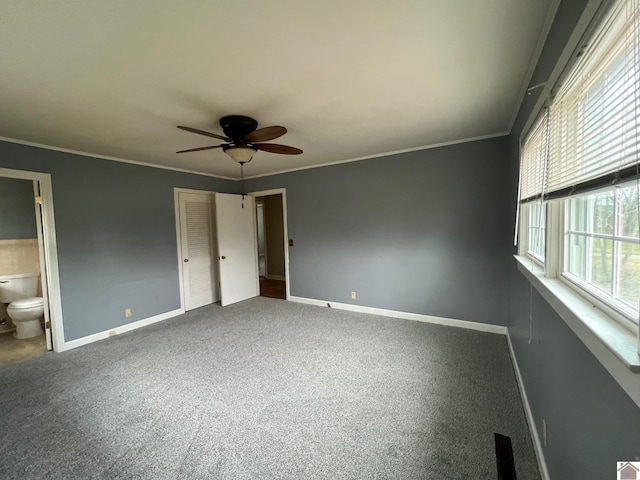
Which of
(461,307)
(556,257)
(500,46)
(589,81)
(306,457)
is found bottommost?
(306,457)

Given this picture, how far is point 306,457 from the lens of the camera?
1564 millimetres

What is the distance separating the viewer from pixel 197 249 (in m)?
4.55

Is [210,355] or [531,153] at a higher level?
[531,153]

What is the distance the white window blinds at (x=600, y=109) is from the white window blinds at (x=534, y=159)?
14 centimetres

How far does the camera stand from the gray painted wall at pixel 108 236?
3.05m

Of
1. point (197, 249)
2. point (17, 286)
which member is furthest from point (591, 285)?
point (17, 286)

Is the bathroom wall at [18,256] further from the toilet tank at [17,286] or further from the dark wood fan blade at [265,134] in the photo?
the dark wood fan blade at [265,134]

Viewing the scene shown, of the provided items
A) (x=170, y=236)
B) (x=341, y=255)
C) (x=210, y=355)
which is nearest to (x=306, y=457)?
(x=210, y=355)

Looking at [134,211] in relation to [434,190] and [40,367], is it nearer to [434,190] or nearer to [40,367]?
[40,367]

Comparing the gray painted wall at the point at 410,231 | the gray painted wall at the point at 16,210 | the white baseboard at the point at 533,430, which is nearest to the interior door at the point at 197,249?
the gray painted wall at the point at 410,231

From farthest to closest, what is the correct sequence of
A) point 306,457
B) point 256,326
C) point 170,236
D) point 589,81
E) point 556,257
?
point 170,236
point 256,326
point 306,457
point 556,257
point 589,81

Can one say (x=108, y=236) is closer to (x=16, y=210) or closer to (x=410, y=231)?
(x=16, y=210)

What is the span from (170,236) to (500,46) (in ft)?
A: 14.4

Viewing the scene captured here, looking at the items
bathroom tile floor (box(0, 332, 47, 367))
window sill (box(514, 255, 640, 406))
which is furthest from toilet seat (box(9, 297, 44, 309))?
window sill (box(514, 255, 640, 406))
